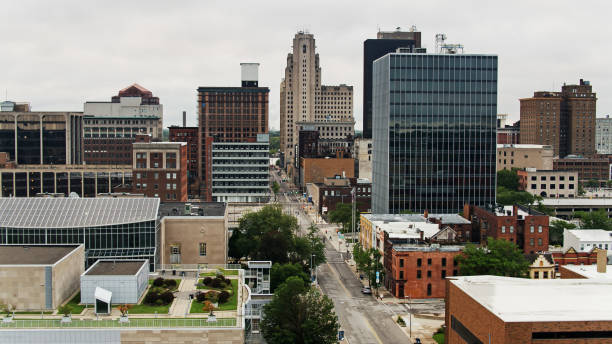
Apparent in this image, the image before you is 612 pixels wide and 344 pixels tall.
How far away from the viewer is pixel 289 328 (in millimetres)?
77312

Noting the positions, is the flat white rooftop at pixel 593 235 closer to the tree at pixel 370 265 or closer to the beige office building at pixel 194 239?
the tree at pixel 370 265

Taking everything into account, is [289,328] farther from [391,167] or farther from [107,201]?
[391,167]

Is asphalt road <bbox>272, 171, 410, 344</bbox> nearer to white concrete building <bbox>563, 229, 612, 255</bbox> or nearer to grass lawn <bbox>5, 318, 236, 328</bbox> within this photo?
grass lawn <bbox>5, 318, 236, 328</bbox>

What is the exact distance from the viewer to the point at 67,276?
242 feet

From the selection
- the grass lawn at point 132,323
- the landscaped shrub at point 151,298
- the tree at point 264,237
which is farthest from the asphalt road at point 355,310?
the grass lawn at point 132,323

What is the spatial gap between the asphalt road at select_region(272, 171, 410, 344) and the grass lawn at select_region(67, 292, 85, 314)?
3505 cm

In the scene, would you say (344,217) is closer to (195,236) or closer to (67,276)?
(195,236)

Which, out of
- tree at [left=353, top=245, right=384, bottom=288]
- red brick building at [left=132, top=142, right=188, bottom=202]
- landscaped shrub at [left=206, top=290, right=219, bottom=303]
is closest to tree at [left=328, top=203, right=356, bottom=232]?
red brick building at [left=132, top=142, right=188, bottom=202]

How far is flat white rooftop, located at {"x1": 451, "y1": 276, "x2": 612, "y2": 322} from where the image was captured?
67.8 metres

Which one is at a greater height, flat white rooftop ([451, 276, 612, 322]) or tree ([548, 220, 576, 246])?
flat white rooftop ([451, 276, 612, 322])

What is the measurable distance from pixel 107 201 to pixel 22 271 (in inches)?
1270

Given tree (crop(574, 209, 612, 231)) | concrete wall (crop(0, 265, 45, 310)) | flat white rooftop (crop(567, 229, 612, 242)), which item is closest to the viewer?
concrete wall (crop(0, 265, 45, 310))

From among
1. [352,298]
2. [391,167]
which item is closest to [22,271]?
[352,298]

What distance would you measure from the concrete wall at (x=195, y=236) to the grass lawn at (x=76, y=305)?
112ft
